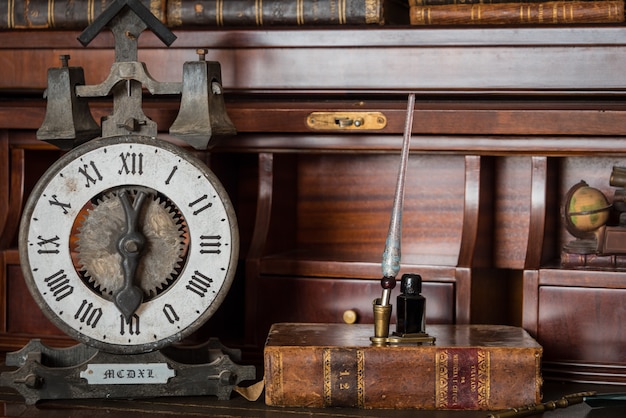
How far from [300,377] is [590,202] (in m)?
0.68

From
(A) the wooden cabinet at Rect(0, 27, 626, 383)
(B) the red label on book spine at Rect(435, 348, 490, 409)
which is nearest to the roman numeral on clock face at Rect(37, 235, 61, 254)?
(A) the wooden cabinet at Rect(0, 27, 626, 383)

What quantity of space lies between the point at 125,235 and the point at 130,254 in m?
0.04

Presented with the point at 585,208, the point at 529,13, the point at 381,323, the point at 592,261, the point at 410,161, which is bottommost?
the point at 381,323

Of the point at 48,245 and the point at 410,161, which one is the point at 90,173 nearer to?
the point at 48,245

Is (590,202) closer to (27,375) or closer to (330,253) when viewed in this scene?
(330,253)

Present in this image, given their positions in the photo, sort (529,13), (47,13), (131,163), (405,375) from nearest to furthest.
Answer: (405,375) < (131,163) < (529,13) < (47,13)

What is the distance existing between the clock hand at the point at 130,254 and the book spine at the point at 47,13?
1.88ft

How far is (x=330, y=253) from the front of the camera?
7.36ft

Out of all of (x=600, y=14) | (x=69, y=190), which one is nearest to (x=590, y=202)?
(x=600, y=14)

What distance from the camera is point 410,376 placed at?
1720 mm

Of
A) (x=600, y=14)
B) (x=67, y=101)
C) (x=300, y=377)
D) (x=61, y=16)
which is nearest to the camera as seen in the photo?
(x=300, y=377)

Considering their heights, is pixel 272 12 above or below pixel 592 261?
above

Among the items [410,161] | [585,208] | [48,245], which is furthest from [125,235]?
[585,208]

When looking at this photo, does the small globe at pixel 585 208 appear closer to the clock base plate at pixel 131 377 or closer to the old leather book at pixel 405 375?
the old leather book at pixel 405 375
